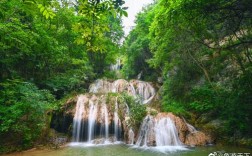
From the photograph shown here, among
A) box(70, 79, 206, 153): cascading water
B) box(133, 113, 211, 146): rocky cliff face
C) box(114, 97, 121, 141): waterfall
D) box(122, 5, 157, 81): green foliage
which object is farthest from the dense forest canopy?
box(122, 5, 157, 81): green foliage

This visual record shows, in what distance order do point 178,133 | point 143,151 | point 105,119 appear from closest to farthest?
point 143,151 → point 178,133 → point 105,119

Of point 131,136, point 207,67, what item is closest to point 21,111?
point 131,136

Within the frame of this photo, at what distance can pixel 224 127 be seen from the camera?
991 centimetres

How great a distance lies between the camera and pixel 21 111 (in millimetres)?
9008

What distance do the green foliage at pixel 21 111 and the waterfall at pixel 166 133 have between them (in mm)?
5160

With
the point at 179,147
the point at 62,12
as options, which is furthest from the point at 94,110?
the point at 62,12

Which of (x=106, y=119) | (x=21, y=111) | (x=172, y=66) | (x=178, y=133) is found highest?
(x=172, y=66)

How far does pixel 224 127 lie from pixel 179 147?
231 centimetres

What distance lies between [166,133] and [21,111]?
6.28 metres

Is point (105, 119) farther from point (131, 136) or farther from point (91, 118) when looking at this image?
point (131, 136)

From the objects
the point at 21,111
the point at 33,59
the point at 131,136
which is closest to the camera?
the point at 21,111

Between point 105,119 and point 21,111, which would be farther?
point 105,119

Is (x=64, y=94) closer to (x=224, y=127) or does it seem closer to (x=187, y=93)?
(x=187, y=93)

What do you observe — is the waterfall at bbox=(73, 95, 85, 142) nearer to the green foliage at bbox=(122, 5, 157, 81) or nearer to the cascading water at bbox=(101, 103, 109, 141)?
the cascading water at bbox=(101, 103, 109, 141)
